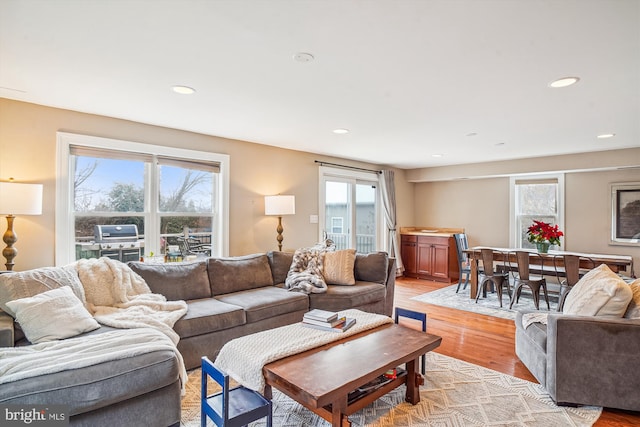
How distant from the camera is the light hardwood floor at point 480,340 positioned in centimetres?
224

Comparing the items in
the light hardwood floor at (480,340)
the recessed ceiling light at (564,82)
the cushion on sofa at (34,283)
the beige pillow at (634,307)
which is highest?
the recessed ceiling light at (564,82)

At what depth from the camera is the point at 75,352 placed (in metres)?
1.90

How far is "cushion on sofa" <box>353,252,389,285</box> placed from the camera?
4.22 m

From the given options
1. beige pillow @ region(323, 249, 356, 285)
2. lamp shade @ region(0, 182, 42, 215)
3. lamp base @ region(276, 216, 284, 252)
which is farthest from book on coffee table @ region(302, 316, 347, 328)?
lamp shade @ region(0, 182, 42, 215)

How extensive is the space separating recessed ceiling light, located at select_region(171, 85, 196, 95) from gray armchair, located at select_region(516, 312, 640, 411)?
10.4ft

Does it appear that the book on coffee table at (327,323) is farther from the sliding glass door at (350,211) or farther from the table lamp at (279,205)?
the sliding glass door at (350,211)

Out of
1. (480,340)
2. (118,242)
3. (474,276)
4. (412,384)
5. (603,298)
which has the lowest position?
(480,340)

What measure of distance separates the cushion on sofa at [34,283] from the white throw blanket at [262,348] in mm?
1341

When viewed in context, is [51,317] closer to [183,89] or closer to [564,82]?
[183,89]

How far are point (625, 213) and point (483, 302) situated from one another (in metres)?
2.60

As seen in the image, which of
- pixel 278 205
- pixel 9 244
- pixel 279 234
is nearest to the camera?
pixel 9 244

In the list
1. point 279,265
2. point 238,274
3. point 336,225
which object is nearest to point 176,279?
point 238,274

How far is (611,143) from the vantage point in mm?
4633

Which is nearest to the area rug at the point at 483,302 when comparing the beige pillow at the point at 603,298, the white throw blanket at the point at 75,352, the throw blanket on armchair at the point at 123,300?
the beige pillow at the point at 603,298
